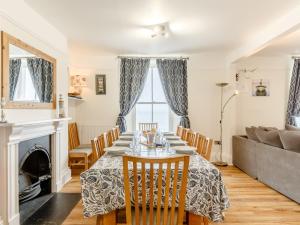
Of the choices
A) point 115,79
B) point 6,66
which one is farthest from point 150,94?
point 6,66

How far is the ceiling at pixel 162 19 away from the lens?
9.09 ft

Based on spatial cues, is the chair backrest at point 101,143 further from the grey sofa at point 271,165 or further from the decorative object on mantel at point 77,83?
the decorative object on mantel at point 77,83

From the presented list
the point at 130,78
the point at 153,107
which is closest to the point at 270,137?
the point at 153,107

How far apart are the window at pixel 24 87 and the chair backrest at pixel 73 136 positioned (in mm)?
1881

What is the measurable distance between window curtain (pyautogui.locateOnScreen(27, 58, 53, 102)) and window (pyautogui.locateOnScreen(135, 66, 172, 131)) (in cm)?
243

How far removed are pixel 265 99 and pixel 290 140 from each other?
2.42 meters

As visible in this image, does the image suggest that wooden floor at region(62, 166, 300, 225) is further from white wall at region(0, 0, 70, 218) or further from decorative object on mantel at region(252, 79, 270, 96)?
decorative object on mantel at region(252, 79, 270, 96)

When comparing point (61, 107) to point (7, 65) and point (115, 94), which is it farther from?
point (115, 94)

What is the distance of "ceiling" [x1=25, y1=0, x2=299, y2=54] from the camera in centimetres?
277

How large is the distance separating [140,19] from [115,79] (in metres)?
2.34

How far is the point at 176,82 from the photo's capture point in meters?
5.32

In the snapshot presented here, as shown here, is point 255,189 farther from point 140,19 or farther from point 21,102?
point 21,102

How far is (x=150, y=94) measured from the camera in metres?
5.56

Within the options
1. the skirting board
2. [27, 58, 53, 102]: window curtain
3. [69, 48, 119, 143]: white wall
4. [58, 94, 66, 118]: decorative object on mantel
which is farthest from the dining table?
[69, 48, 119, 143]: white wall
